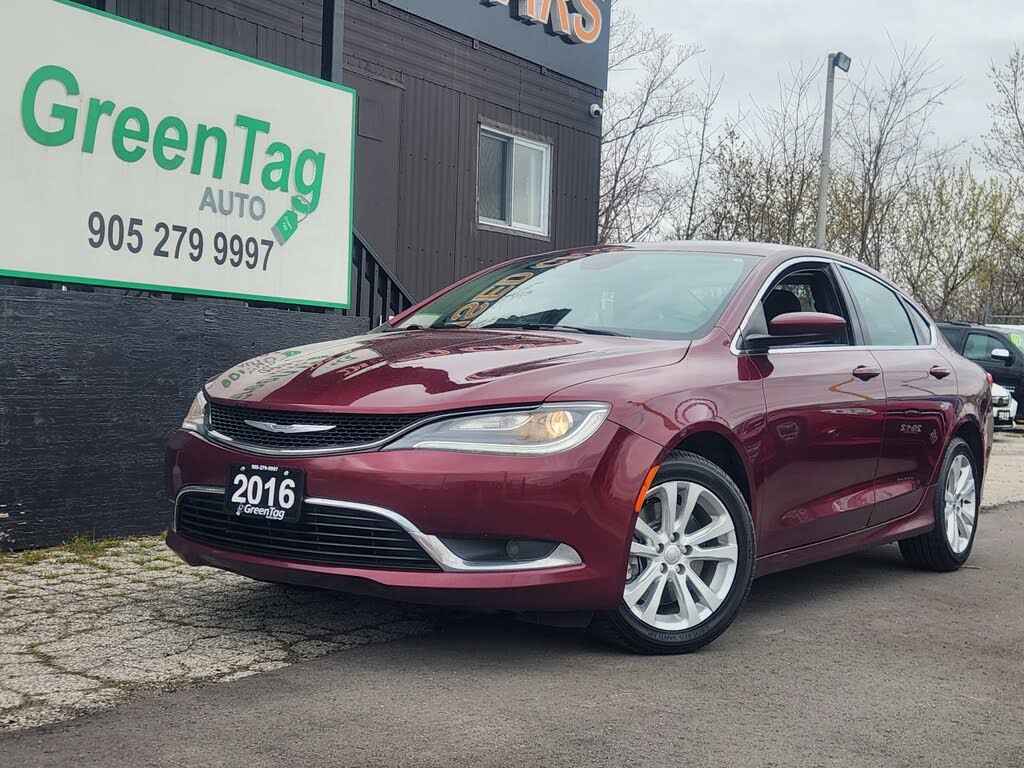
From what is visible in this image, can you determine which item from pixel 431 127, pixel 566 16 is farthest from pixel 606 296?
pixel 566 16

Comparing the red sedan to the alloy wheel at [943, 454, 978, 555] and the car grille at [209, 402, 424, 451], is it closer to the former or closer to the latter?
the car grille at [209, 402, 424, 451]

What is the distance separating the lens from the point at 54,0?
20.9 ft

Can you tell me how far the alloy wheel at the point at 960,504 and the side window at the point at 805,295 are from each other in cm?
125

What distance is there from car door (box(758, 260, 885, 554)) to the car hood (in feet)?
2.03

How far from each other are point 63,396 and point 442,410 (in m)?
3.05

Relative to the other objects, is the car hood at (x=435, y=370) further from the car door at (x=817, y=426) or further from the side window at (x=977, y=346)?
the side window at (x=977, y=346)

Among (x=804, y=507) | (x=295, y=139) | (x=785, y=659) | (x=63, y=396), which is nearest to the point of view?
(x=785, y=659)

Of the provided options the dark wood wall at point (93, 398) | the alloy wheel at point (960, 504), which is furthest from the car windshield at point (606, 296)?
the alloy wheel at point (960, 504)

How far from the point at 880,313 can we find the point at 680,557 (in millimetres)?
2416

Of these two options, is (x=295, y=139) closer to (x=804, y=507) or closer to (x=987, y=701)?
(x=804, y=507)

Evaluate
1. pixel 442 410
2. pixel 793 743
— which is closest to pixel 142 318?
pixel 442 410

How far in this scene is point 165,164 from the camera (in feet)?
22.9

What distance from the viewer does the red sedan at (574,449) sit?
4.02 m

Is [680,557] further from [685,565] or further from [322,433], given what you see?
[322,433]
